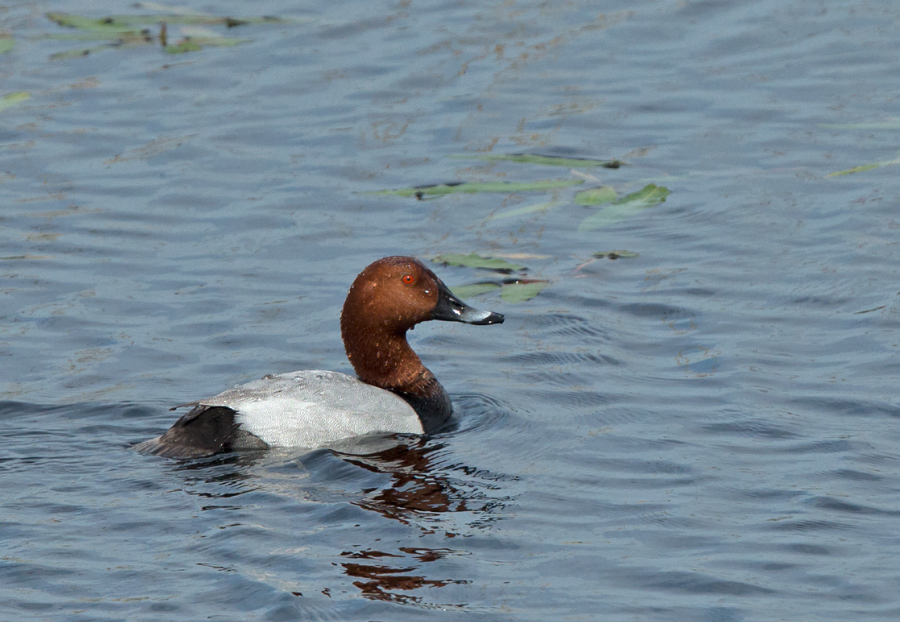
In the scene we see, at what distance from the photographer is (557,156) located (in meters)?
11.2

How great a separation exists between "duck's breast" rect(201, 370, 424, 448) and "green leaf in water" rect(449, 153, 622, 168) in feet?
12.0

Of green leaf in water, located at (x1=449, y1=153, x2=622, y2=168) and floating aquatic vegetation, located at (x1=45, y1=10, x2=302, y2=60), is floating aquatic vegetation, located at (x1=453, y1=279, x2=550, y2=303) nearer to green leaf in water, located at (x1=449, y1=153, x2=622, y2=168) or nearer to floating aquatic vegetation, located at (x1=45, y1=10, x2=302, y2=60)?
green leaf in water, located at (x1=449, y1=153, x2=622, y2=168)

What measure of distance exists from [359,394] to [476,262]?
2.27 metres

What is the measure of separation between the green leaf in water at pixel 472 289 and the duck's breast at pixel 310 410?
1767 mm

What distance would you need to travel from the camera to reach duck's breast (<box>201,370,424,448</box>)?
726 centimetres

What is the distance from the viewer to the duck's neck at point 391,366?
7828 millimetres

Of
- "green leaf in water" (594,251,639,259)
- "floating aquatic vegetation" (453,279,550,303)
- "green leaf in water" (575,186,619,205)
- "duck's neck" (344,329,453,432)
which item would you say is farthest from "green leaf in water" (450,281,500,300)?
"green leaf in water" (575,186,619,205)

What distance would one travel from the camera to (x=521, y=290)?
9.34 metres

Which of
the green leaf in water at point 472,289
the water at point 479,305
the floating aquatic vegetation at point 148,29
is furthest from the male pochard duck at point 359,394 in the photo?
the floating aquatic vegetation at point 148,29

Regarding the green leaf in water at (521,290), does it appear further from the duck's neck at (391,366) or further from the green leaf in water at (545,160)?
the green leaf in water at (545,160)

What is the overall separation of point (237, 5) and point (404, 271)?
7289 millimetres

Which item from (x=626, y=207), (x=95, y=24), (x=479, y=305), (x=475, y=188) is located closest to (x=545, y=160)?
(x=475, y=188)

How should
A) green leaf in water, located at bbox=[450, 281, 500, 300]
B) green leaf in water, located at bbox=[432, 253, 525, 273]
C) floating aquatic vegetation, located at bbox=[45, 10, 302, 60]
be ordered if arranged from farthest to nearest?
1. floating aquatic vegetation, located at bbox=[45, 10, 302, 60]
2. green leaf in water, located at bbox=[432, 253, 525, 273]
3. green leaf in water, located at bbox=[450, 281, 500, 300]

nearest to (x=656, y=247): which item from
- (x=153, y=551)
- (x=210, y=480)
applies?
(x=210, y=480)
